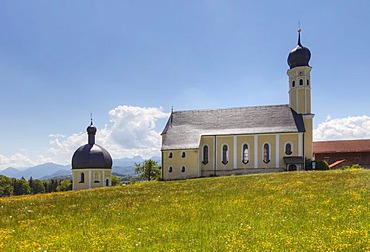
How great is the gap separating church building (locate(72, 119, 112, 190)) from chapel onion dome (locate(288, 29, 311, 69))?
32.9m

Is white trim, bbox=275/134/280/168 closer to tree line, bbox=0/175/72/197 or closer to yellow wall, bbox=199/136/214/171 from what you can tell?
yellow wall, bbox=199/136/214/171

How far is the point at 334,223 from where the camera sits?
9.93m

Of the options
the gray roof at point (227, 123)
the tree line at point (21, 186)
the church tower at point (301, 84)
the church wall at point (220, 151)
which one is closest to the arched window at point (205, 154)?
the church wall at point (220, 151)

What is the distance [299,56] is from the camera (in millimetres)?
47562

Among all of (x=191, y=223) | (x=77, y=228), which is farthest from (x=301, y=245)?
(x=77, y=228)

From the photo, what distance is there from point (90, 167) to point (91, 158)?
1450 millimetres

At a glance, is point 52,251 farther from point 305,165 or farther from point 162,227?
point 305,165

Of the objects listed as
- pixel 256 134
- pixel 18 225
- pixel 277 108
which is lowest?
pixel 18 225

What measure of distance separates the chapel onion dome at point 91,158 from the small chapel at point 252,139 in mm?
11545

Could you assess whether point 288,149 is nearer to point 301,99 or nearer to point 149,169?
point 301,99

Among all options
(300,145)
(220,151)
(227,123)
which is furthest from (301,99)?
(220,151)

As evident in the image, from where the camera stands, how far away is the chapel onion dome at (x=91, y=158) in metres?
53.2

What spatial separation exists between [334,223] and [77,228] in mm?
8157

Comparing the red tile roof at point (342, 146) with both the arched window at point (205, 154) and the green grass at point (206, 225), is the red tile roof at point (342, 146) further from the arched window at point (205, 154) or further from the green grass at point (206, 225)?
the green grass at point (206, 225)
